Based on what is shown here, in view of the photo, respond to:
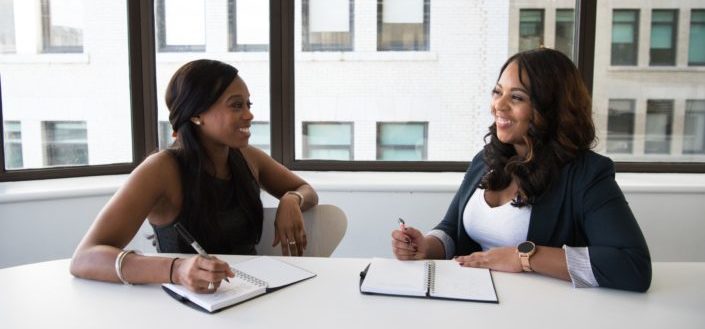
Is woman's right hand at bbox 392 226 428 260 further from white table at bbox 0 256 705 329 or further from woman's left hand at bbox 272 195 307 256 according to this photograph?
woman's left hand at bbox 272 195 307 256

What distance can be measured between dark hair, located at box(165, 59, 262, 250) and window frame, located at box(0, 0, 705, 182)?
137cm

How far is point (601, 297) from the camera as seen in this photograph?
128 cm

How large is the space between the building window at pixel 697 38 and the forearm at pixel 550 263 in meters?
2.45

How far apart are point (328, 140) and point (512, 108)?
1.76m

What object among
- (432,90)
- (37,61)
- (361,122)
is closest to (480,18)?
(432,90)

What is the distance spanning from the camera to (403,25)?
3.21 m

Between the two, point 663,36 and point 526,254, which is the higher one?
point 663,36

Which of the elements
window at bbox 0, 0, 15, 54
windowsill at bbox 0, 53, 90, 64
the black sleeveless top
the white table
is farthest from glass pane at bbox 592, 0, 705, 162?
window at bbox 0, 0, 15, 54

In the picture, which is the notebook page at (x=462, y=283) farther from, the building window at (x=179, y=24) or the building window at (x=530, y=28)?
the building window at (x=179, y=24)

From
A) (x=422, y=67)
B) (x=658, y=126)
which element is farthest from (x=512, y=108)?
(x=658, y=126)

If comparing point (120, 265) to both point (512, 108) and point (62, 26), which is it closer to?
point (512, 108)

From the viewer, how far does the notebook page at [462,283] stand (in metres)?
1.27

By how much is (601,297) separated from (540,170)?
1.39ft

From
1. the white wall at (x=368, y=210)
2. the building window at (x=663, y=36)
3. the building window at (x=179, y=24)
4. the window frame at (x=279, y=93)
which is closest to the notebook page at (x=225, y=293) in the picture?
the white wall at (x=368, y=210)
